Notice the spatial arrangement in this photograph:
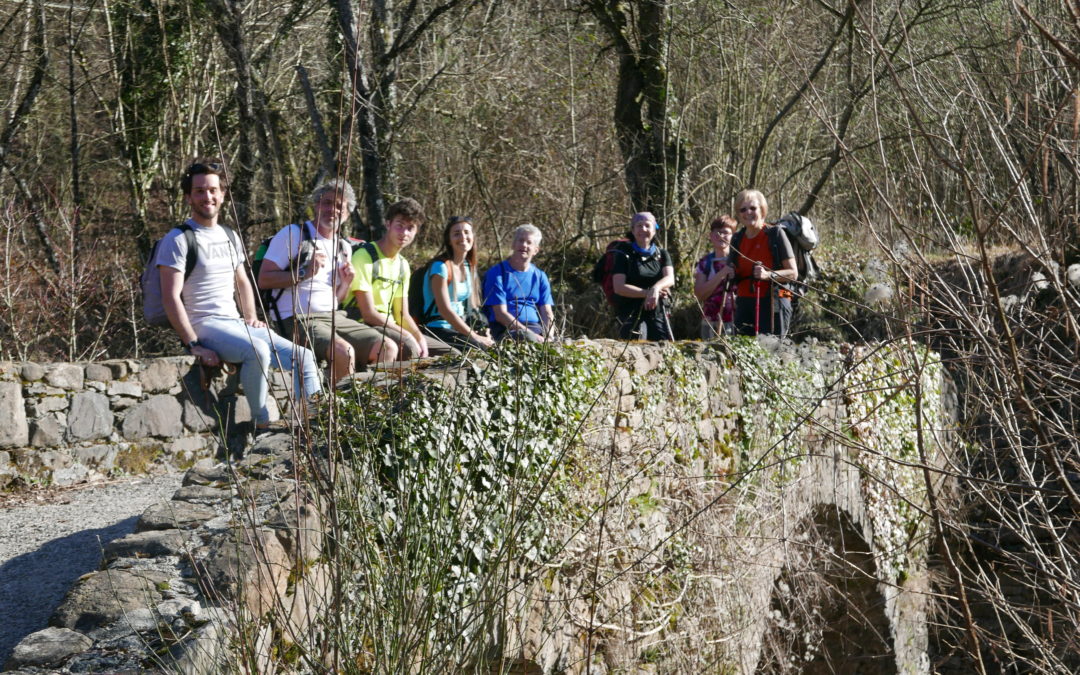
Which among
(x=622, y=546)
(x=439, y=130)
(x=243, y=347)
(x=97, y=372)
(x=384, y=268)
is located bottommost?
(x=622, y=546)

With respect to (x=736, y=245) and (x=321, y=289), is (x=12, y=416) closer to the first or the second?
(x=321, y=289)

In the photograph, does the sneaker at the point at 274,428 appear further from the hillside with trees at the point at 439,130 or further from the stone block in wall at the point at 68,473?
the hillside with trees at the point at 439,130

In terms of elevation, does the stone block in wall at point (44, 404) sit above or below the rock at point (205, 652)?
above

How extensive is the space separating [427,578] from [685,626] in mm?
3211

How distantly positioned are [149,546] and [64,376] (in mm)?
3113

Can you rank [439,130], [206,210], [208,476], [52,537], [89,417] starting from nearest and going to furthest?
[208,476] < [52,537] < [206,210] < [89,417] < [439,130]

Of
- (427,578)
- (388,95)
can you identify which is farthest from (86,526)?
(388,95)

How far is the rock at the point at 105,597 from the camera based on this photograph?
9.81ft

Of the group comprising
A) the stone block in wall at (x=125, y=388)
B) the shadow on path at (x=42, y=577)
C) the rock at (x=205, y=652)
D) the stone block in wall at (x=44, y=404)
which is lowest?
the shadow on path at (x=42, y=577)

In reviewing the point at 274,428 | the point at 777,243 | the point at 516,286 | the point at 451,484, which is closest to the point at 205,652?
the point at 451,484

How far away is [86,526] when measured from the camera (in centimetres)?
504

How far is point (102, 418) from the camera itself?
6230 mm

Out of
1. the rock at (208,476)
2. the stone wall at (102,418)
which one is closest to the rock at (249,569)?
the rock at (208,476)

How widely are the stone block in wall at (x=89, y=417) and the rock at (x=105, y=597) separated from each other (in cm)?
322
